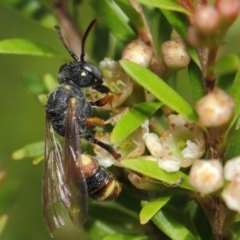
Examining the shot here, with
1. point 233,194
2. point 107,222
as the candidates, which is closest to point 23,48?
point 107,222

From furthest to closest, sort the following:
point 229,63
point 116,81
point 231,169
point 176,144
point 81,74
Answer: point 81,74, point 116,81, point 176,144, point 231,169, point 229,63

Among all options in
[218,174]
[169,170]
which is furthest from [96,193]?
[218,174]

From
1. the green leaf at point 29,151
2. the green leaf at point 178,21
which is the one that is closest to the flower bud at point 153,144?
the green leaf at point 178,21

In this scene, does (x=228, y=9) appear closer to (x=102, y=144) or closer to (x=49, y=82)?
(x=102, y=144)

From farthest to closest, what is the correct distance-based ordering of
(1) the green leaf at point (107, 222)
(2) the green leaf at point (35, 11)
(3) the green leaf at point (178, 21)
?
1. (2) the green leaf at point (35, 11)
2. (1) the green leaf at point (107, 222)
3. (3) the green leaf at point (178, 21)

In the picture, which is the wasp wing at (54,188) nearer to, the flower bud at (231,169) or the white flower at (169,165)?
the white flower at (169,165)

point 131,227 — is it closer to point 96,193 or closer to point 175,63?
point 96,193
